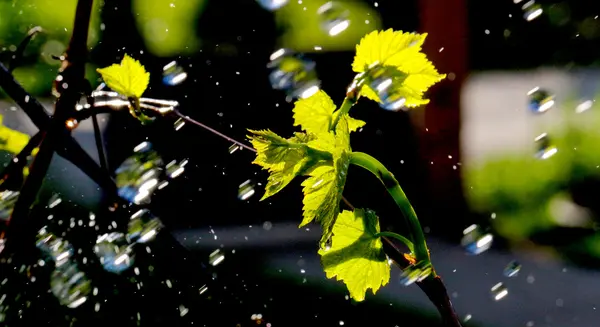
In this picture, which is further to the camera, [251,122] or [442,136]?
[442,136]

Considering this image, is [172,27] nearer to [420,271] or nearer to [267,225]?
[267,225]

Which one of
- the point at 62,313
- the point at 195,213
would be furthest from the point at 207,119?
the point at 62,313

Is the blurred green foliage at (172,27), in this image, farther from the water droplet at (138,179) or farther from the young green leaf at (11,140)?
the young green leaf at (11,140)

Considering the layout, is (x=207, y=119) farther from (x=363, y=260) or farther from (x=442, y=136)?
(x=363, y=260)

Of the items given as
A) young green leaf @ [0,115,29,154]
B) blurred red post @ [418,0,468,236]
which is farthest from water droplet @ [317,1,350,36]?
blurred red post @ [418,0,468,236]

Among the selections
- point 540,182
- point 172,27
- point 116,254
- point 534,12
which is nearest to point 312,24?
point 172,27

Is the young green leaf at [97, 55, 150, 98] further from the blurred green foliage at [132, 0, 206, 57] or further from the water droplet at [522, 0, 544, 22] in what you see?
the water droplet at [522, 0, 544, 22]
